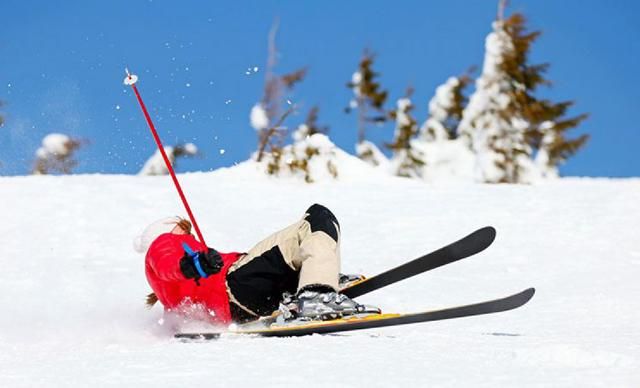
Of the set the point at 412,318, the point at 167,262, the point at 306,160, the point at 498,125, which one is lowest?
the point at 412,318

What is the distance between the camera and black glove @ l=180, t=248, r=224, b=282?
325 cm

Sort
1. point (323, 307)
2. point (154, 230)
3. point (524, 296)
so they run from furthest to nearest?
point (154, 230) → point (323, 307) → point (524, 296)

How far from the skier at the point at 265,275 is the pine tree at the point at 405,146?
75.4ft

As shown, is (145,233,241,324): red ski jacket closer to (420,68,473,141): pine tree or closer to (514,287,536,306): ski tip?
(514,287,536,306): ski tip

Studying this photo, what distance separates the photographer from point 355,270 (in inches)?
273

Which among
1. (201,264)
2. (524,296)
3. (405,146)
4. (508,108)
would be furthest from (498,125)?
(201,264)

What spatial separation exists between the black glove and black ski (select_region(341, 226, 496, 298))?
0.90m

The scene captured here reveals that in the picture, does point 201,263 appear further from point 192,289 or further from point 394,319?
point 394,319

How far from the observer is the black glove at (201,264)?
10.7 feet

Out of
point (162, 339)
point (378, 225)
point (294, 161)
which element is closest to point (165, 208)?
point (378, 225)

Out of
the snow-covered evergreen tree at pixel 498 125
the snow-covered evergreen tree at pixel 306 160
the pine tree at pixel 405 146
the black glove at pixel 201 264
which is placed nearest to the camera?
the black glove at pixel 201 264

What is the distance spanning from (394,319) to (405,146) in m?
24.1

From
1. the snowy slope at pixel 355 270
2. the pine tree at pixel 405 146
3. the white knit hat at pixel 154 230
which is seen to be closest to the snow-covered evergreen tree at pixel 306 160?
the snowy slope at pixel 355 270

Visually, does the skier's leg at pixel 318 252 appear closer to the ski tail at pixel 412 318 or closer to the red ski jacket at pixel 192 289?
the ski tail at pixel 412 318
